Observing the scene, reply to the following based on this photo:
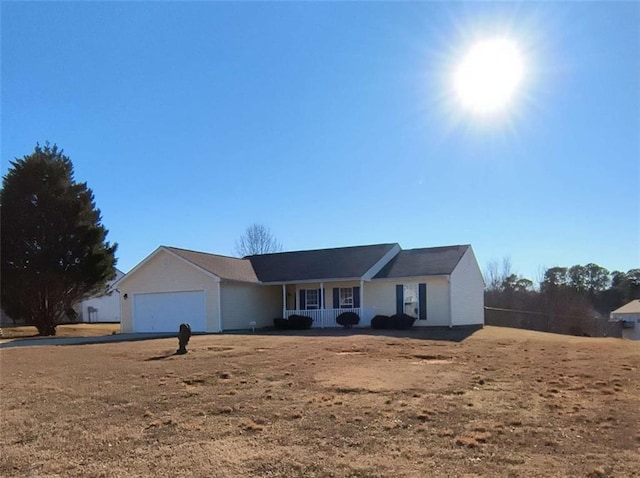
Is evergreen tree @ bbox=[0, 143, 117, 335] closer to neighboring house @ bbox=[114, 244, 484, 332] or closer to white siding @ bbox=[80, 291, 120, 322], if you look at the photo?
neighboring house @ bbox=[114, 244, 484, 332]

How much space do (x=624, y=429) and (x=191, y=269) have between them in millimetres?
21760

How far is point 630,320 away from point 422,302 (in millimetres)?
29698

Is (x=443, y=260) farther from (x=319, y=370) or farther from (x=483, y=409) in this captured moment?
(x=483, y=409)

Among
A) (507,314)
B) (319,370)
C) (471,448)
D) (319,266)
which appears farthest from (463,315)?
(471,448)

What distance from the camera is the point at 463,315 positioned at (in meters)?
26.2

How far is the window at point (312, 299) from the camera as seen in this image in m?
27.9

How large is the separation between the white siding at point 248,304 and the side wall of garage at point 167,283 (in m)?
0.55

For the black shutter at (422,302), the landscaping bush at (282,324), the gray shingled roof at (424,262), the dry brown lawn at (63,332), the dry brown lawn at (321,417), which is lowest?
the dry brown lawn at (63,332)

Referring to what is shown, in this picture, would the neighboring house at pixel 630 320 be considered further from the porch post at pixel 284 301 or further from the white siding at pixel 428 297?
the porch post at pixel 284 301

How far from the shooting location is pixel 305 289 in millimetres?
28312

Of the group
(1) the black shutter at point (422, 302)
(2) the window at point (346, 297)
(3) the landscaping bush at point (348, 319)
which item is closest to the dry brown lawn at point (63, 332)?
(2) the window at point (346, 297)

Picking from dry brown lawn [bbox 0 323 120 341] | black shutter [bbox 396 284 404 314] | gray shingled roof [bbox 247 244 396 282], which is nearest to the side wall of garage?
dry brown lawn [bbox 0 323 120 341]

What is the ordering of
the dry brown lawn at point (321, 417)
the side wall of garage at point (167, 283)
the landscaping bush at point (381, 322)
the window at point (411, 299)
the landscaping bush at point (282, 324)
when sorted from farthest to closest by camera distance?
the landscaping bush at point (282, 324), the window at point (411, 299), the side wall of garage at point (167, 283), the landscaping bush at point (381, 322), the dry brown lawn at point (321, 417)

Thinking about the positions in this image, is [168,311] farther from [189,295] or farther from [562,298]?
[562,298]
